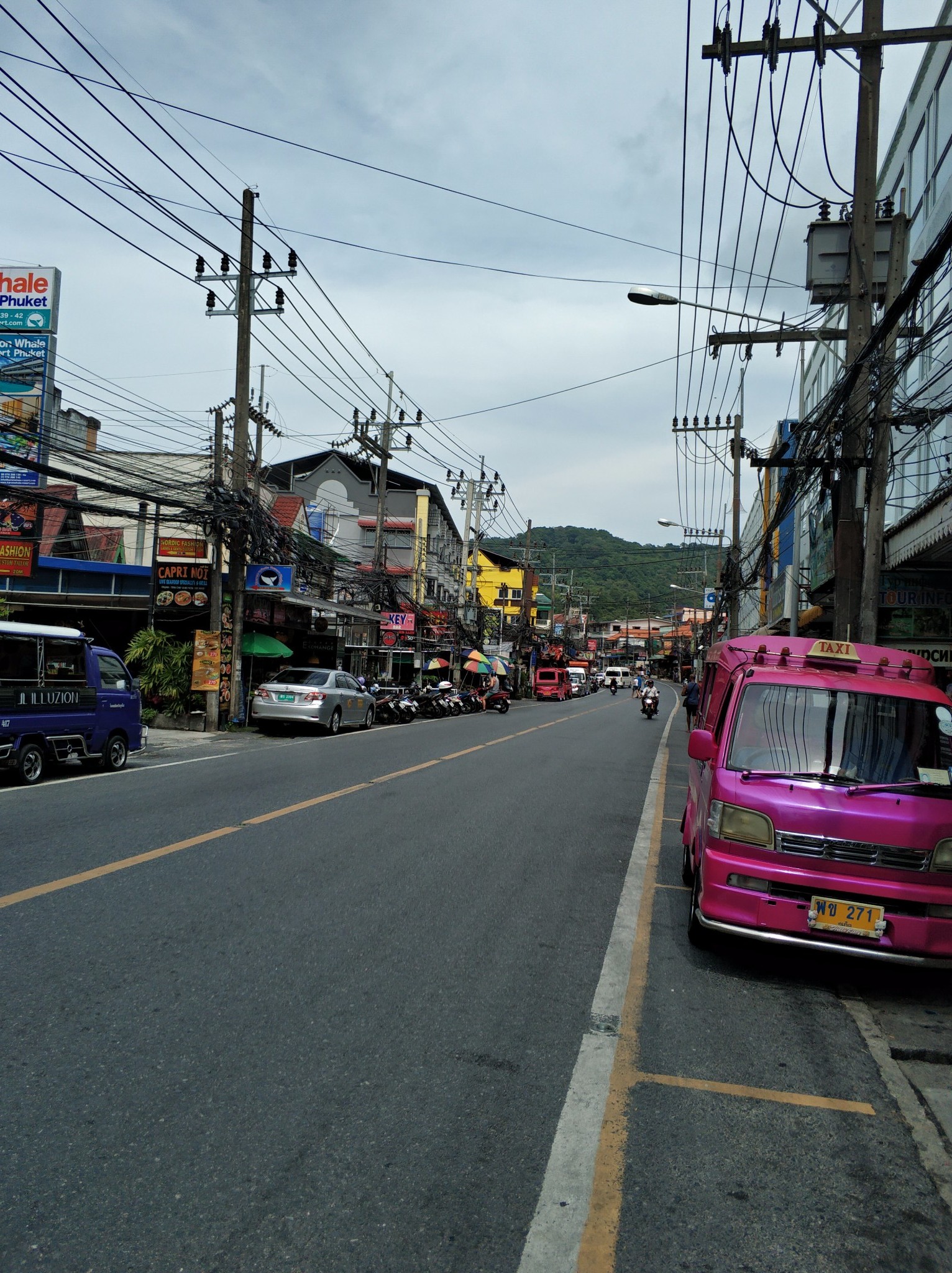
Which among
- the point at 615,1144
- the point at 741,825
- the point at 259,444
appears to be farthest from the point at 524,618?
the point at 615,1144

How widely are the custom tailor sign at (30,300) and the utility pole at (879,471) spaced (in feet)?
67.4

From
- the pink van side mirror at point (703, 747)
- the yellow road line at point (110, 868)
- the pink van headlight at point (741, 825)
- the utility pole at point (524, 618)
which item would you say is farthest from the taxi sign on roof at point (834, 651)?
the utility pole at point (524, 618)

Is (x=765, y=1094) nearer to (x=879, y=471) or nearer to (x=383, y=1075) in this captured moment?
(x=383, y=1075)

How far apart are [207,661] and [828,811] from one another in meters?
18.1

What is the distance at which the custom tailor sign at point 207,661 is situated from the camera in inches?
852

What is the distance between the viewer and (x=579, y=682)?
76938 millimetres

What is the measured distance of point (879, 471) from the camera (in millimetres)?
12133

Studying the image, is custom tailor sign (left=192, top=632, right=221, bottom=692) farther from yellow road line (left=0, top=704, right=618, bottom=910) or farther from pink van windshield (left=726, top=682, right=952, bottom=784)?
pink van windshield (left=726, top=682, right=952, bottom=784)

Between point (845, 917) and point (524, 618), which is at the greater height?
point (524, 618)

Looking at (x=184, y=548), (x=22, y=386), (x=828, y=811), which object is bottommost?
(x=828, y=811)

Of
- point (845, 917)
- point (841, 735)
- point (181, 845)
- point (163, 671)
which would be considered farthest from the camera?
point (163, 671)

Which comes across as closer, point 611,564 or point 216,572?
point 216,572

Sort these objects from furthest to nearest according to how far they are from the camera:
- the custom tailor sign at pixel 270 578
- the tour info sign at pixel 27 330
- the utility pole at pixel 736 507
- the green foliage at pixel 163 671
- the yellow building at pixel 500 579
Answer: the yellow building at pixel 500 579, the utility pole at pixel 736 507, the tour info sign at pixel 27 330, the custom tailor sign at pixel 270 578, the green foliage at pixel 163 671

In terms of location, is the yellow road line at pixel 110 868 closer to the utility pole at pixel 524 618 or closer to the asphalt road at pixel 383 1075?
the asphalt road at pixel 383 1075
